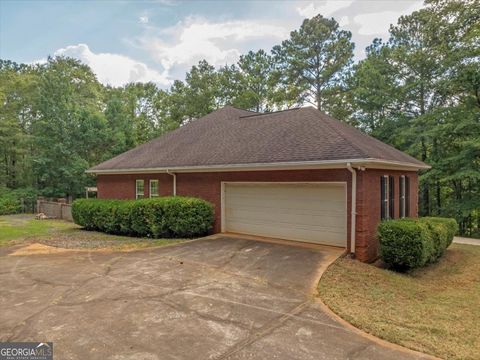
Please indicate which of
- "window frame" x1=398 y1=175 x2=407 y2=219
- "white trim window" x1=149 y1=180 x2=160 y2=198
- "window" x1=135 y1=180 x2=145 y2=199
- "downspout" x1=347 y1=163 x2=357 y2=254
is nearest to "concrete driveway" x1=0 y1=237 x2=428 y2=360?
"downspout" x1=347 y1=163 x2=357 y2=254

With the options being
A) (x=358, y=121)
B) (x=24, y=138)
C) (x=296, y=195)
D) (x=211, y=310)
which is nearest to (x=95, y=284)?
(x=211, y=310)

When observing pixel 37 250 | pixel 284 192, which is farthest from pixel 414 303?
pixel 37 250

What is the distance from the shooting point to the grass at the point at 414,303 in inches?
167

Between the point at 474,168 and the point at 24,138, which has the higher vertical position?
the point at 24,138

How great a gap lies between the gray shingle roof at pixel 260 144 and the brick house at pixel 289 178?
0.16 feet

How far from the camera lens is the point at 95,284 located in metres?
6.40

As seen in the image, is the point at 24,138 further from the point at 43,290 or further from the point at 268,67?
the point at 43,290

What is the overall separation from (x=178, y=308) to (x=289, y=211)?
5.62m

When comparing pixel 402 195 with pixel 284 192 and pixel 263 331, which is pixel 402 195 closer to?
pixel 284 192

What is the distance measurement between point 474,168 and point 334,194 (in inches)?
457

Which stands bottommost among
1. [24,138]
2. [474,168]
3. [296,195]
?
[296,195]

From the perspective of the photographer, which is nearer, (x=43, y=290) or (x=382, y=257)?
(x=43, y=290)

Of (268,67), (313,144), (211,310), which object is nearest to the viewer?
(211,310)

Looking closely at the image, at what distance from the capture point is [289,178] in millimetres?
9766
